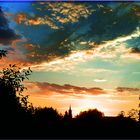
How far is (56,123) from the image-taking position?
13.5 m

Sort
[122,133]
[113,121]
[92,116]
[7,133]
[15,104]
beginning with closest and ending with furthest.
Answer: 1. [7,133]
2. [15,104]
3. [122,133]
4. [113,121]
5. [92,116]

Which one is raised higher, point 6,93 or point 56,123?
point 6,93

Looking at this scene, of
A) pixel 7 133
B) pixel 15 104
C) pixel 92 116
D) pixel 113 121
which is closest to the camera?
pixel 7 133

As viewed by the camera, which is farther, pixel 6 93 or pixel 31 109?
pixel 31 109

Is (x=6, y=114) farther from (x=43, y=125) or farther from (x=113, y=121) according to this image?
(x=113, y=121)

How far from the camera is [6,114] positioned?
11.9 m

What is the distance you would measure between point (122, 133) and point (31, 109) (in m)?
3.40

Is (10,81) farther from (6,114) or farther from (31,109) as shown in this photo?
(31,109)

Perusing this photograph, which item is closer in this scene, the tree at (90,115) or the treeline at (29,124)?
the treeline at (29,124)

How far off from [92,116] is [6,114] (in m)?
5.25

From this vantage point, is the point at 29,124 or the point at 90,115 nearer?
the point at 29,124

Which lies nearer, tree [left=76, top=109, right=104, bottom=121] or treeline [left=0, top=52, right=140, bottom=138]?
treeline [left=0, top=52, right=140, bottom=138]

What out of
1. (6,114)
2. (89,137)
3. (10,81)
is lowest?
(89,137)

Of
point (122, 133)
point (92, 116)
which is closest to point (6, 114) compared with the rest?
point (122, 133)
